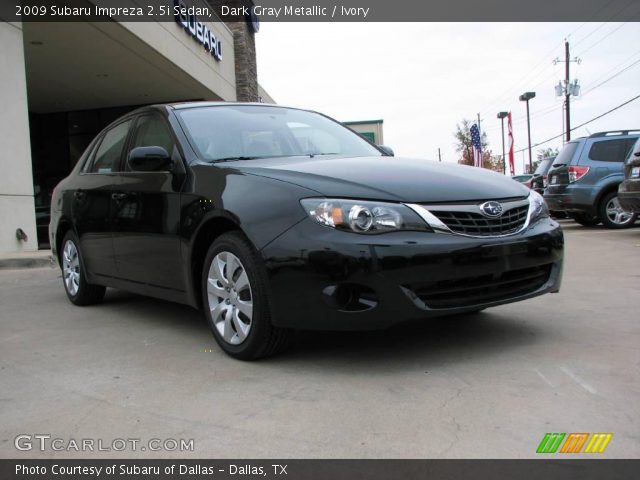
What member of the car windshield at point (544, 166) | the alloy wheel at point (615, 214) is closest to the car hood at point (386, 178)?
the alloy wheel at point (615, 214)

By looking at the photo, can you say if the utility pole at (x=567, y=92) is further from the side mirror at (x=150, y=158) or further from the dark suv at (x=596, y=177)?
the side mirror at (x=150, y=158)

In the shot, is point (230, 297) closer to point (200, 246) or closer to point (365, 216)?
point (200, 246)

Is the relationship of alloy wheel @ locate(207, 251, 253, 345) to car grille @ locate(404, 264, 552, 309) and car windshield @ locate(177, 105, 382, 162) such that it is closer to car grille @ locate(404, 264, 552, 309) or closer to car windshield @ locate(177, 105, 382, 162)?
car windshield @ locate(177, 105, 382, 162)

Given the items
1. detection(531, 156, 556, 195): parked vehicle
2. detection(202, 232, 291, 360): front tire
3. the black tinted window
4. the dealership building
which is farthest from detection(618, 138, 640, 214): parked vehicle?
the dealership building

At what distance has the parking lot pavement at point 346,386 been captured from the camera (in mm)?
2414

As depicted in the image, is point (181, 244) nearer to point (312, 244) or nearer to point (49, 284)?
point (312, 244)

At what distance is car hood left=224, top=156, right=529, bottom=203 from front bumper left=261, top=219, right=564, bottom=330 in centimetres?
25

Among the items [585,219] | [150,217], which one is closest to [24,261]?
[150,217]

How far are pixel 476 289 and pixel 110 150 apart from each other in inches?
136

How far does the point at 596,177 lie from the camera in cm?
1125

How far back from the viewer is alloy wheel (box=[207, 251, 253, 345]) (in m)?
3.38

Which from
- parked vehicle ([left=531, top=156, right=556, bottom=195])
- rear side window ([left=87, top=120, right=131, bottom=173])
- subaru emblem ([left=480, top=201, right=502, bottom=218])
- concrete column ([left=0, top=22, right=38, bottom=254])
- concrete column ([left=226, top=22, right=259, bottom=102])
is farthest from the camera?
concrete column ([left=226, top=22, right=259, bottom=102])
